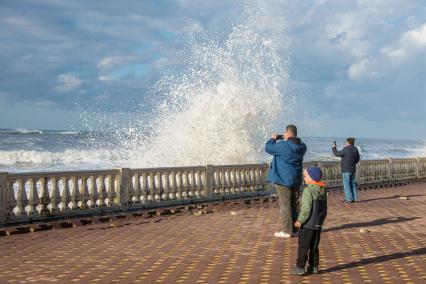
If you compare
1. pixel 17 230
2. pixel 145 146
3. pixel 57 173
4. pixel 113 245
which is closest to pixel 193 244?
pixel 113 245

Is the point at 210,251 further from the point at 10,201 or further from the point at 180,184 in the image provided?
the point at 180,184

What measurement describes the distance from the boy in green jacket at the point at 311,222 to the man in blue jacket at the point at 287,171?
2.51 m

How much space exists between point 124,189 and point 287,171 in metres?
5.50

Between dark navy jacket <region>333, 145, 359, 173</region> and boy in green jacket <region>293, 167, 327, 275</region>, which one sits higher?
dark navy jacket <region>333, 145, 359, 173</region>

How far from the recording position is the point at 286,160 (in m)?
9.27

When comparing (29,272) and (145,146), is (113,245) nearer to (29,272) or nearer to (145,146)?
(29,272)

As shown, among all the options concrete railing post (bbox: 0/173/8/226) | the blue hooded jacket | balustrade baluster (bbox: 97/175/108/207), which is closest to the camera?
the blue hooded jacket

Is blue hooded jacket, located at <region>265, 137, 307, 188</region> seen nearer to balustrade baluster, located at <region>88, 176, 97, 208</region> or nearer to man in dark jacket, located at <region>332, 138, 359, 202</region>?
balustrade baluster, located at <region>88, 176, 97, 208</region>

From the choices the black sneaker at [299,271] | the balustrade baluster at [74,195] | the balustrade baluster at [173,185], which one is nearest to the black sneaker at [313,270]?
the black sneaker at [299,271]

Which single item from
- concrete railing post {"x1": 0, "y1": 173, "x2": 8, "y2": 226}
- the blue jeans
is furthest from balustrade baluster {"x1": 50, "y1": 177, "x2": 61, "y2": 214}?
the blue jeans

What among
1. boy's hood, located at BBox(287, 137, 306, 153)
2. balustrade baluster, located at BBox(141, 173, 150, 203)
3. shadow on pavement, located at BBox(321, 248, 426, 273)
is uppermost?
boy's hood, located at BBox(287, 137, 306, 153)

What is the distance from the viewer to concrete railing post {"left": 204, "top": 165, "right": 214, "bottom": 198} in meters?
15.8

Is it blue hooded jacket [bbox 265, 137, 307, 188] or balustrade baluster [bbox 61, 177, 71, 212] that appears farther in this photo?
balustrade baluster [bbox 61, 177, 71, 212]

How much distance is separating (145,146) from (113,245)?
17596 millimetres
